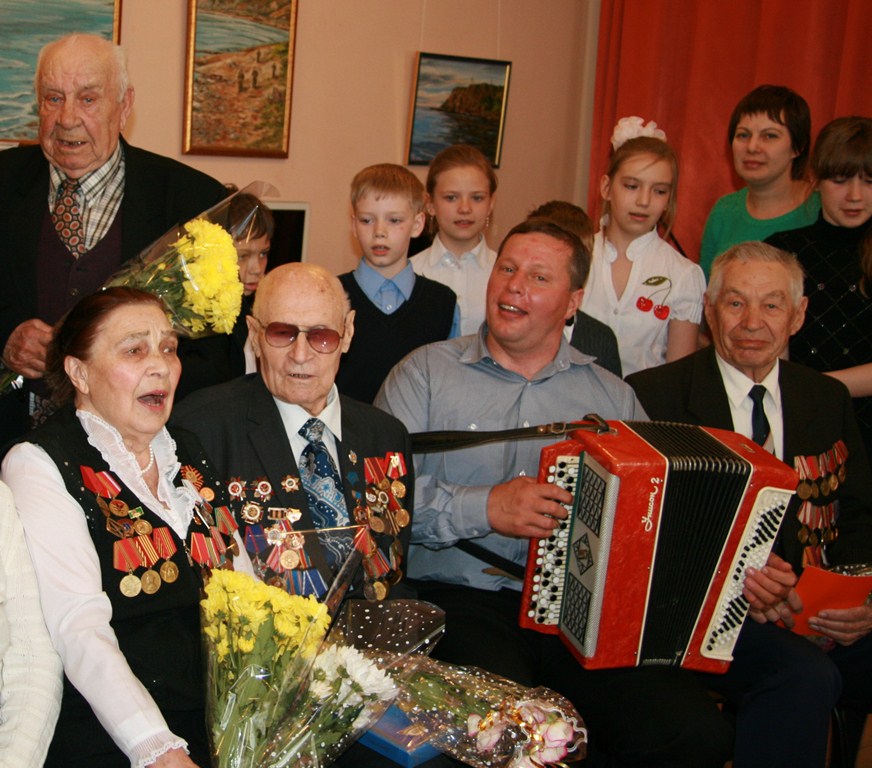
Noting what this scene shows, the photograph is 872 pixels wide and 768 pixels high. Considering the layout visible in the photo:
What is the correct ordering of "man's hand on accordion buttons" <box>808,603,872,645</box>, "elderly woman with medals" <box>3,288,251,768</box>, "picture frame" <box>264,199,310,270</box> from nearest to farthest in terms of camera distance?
1. "elderly woman with medals" <box>3,288,251,768</box>
2. "man's hand on accordion buttons" <box>808,603,872,645</box>
3. "picture frame" <box>264,199,310,270</box>

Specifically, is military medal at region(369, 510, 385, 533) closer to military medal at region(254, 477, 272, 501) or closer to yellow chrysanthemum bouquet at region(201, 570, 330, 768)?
military medal at region(254, 477, 272, 501)

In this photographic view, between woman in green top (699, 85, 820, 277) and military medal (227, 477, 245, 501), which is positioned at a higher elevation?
woman in green top (699, 85, 820, 277)

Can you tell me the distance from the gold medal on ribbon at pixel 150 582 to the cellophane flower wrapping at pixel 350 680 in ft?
1.33

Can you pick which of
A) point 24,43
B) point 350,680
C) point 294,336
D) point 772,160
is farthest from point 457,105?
point 350,680

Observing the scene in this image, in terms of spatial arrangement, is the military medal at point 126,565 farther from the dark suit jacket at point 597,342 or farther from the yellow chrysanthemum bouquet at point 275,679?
the dark suit jacket at point 597,342

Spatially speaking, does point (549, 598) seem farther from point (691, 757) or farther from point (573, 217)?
point (573, 217)

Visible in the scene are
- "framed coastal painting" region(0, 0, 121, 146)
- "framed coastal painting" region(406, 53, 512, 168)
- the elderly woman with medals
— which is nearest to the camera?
the elderly woman with medals

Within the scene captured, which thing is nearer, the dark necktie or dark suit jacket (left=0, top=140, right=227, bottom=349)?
dark suit jacket (left=0, top=140, right=227, bottom=349)

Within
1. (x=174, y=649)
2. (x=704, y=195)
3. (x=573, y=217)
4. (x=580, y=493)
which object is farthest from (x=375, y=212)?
(x=704, y=195)

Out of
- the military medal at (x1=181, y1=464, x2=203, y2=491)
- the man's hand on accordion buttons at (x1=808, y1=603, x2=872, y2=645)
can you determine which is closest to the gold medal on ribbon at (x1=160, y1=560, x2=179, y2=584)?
the military medal at (x1=181, y1=464, x2=203, y2=491)

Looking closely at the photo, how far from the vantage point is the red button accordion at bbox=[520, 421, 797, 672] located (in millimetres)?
2592

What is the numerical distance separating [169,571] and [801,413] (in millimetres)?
2055

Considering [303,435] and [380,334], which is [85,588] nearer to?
[303,435]

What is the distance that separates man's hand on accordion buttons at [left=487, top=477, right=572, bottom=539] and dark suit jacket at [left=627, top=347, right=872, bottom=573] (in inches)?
27.5
